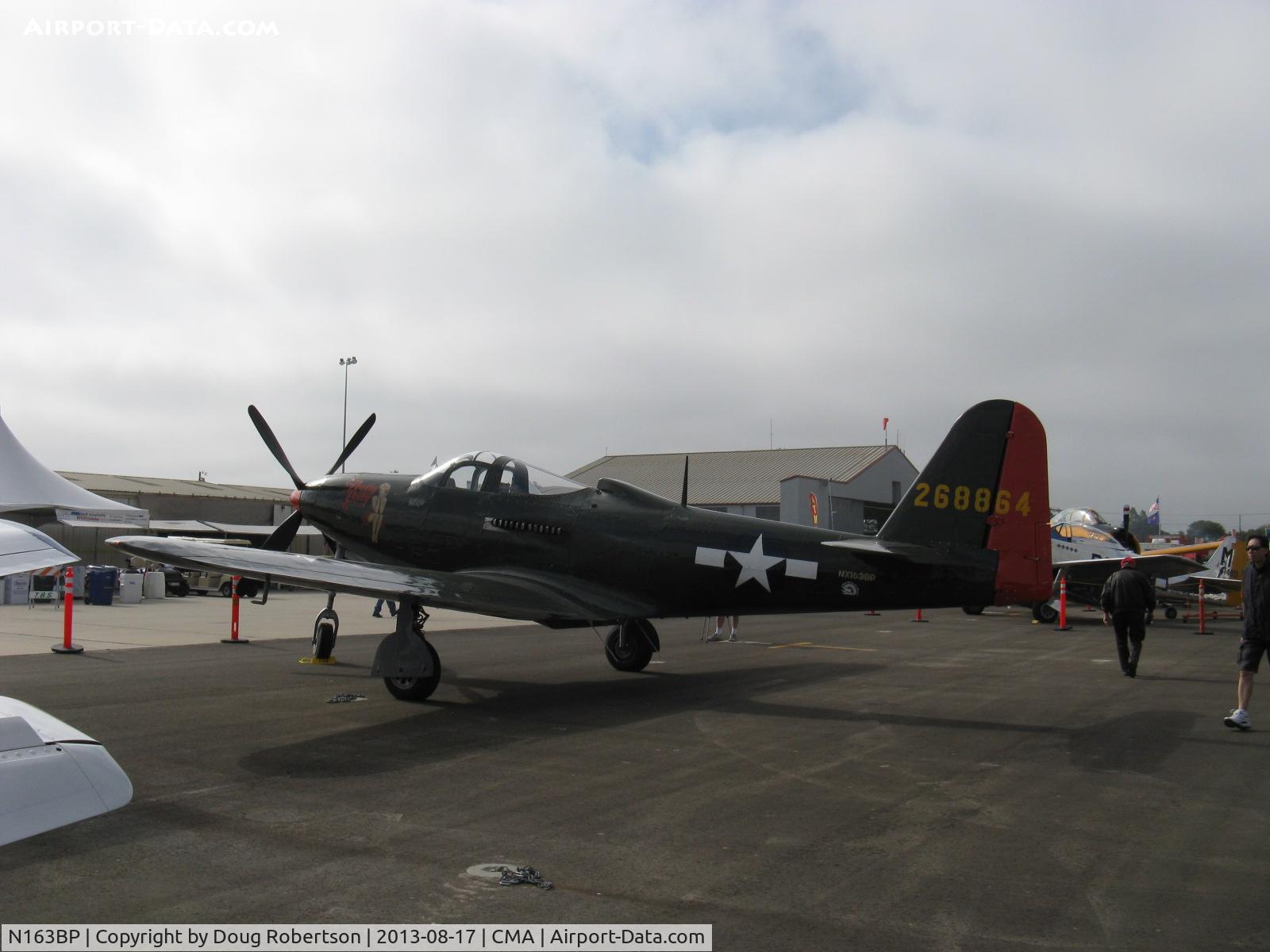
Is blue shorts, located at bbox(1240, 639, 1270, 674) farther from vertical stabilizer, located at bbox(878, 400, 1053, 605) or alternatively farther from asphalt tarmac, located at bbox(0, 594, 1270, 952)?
vertical stabilizer, located at bbox(878, 400, 1053, 605)

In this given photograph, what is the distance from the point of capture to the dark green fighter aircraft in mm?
9531

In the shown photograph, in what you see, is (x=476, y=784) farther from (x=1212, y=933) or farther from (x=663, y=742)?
(x=1212, y=933)

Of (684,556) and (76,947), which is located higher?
(684,556)

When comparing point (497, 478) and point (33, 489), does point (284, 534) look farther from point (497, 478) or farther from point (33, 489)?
point (33, 489)

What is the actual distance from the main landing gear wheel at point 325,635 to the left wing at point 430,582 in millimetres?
2552

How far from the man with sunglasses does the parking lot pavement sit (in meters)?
10.8

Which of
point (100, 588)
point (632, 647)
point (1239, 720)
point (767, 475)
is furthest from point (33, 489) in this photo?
point (767, 475)

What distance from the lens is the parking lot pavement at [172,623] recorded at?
1585cm

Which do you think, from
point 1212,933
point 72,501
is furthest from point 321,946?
point 72,501

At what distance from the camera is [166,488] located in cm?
4928

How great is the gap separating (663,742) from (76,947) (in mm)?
4975

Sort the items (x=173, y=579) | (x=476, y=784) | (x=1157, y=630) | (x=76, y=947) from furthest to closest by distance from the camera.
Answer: (x=173, y=579), (x=1157, y=630), (x=476, y=784), (x=76, y=947)

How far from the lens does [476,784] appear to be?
21.1ft

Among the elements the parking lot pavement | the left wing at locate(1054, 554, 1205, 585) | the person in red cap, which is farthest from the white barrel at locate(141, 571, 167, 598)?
the person in red cap
